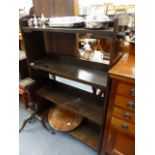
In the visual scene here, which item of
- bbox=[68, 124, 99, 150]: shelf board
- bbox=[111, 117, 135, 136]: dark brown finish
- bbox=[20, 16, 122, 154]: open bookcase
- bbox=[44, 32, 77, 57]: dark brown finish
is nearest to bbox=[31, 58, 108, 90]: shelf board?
bbox=[20, 16, 122, 154]: open bookcase

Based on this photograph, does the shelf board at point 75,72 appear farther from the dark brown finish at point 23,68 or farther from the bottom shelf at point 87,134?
the bottom shelf at point 87,134

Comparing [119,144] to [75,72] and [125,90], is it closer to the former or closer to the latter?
[125,90]

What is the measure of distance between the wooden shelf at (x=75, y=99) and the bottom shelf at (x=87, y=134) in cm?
33

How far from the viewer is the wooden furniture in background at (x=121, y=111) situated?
0.88 m

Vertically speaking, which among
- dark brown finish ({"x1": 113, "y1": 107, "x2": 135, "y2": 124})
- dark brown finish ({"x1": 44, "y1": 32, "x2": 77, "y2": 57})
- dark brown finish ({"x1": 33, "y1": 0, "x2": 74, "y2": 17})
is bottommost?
dark brown finish ({"x1": 113, "y1": 107, "x2": 135, "y2": 124})

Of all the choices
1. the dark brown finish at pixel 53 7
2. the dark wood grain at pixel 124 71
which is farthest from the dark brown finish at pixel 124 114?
the dark brown finish at pixel 53 7

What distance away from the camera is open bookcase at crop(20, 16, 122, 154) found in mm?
1322

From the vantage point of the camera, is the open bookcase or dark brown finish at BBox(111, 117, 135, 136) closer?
dark brown finish at BBox(111, 117, 135, 136)

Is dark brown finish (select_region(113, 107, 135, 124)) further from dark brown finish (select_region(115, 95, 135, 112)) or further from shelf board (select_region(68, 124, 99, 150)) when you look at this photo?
shelf board (select_region(68, 124, 99, 150))
